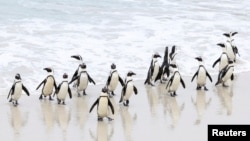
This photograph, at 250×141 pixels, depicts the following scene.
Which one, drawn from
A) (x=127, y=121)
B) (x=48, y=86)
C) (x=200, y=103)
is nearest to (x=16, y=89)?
(x=48, y=86)

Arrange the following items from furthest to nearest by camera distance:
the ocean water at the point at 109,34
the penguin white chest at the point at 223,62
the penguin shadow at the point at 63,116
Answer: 1. the ocean water at the point at 109,34
2. the penguin white chest at the point at 223,62
3. the penguin shadow at the point at 63,116

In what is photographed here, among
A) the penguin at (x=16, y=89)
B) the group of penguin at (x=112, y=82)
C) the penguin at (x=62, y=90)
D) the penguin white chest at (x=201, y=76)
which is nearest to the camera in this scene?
the group of penguin at (x=112, y=82)

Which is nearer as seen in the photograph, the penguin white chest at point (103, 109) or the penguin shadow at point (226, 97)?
the penguin white chest at point (103, 109)

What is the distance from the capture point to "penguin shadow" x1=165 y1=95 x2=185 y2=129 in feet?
35.7

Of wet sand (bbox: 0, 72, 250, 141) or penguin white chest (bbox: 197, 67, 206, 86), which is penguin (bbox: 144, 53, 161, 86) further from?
penguin white chest (bbox: 197, 67, 206, 86)

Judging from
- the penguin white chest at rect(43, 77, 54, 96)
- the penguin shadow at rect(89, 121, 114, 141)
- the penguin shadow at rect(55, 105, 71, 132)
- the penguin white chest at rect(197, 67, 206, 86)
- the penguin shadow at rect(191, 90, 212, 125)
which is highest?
the penguin white chest at rect(197, 67, 206, 86)

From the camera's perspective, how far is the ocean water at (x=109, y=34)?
591 inches

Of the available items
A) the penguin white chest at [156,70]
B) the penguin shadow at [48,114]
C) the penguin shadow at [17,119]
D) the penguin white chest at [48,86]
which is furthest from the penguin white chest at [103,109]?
the penguin white chest at [156,70]

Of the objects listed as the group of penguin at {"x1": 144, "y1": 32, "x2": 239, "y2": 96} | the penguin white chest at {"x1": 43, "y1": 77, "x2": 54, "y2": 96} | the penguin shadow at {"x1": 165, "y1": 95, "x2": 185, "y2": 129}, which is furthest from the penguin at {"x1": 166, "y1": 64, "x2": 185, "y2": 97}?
the penguin white chest at {"x1": 43, "y1": 77, "x2": 54, "y2": 96}

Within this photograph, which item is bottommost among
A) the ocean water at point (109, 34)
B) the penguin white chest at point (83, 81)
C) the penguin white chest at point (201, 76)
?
the penguin white chest at point (83, 81)

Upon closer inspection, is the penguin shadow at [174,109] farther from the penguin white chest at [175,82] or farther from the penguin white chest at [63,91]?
the penguin white chest at [63,91]

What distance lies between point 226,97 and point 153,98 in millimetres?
1404

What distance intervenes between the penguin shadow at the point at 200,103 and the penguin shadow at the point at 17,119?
2865mm

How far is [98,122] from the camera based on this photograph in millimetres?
10773
